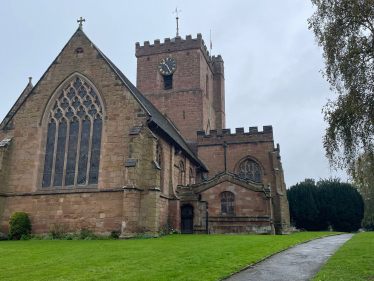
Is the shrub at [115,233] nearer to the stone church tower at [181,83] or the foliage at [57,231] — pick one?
the foliage at [57,231]

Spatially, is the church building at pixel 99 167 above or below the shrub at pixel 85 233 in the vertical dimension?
above

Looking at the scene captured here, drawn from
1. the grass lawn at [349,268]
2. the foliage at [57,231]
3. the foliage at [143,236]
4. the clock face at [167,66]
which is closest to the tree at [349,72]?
the grass lawn at [349,268]

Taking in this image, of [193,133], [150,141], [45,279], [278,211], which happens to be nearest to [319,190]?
[278,211]

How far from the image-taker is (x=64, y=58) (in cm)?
2206

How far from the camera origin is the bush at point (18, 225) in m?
18.5

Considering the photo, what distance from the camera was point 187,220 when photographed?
2319cm

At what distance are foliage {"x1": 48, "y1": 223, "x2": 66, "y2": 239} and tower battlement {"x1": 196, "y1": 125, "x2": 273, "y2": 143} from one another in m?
18.6

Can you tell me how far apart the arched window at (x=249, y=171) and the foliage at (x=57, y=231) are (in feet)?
61.7

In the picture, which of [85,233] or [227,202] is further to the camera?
[227,202]

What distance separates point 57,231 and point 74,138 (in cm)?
545

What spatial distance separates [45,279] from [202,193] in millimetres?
17010

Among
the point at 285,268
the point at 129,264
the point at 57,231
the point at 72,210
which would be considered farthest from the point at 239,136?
the point at 129,264

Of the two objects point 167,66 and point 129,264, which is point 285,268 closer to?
point 129,264

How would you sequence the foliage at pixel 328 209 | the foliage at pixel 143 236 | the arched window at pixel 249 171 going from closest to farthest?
the foliage at pixel 143 236 → the arched window at pixel 249 171 → the foliage at pixel 328 209
